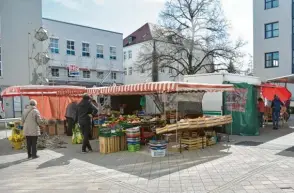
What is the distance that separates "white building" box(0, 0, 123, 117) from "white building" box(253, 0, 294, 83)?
15882mm

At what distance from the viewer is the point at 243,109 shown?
1215 centimetres

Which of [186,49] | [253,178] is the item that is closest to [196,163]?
[253,178]

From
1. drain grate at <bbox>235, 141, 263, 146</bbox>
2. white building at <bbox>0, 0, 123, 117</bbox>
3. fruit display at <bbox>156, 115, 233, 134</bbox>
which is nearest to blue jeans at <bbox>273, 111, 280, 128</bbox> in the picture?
drain grate at <bbox>235, 141, 263, 146</bbox>

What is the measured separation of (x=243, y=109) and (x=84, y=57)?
2307cm

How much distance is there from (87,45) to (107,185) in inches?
1111

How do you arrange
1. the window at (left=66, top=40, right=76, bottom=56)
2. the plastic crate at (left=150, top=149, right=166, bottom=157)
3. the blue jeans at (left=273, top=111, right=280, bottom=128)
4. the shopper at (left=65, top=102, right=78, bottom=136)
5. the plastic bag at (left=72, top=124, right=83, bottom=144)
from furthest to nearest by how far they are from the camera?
the window at (left=66, top=40, right=76, bottom=56)
the blue jeans at (left=273, top=111, right=280, bottom=128)
the shopper at (left=65, top=102, right=78, bottom=136)
the plastic bag at (left=72, top=124, right=83, bottom=144)
the plastic crate at (left=150, top=149, right=166, bottom=157)

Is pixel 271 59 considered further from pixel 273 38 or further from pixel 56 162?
pixel 56 162

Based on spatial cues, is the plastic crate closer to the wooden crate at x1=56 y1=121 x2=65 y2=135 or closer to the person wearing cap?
the person wearing cap

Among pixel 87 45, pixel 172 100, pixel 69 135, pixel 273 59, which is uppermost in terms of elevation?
pixel 87 45

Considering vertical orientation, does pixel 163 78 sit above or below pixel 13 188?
above

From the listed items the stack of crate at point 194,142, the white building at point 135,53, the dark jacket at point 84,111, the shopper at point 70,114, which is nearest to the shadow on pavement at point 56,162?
the dark jacket at point 84,111

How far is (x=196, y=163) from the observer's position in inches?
286

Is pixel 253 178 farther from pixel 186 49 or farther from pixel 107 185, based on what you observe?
pixel 186 49

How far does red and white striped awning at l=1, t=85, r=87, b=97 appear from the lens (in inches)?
475
